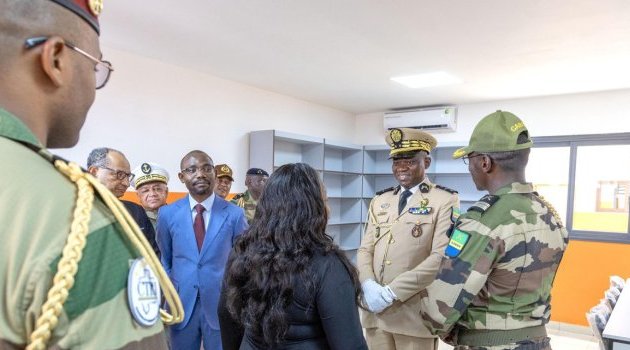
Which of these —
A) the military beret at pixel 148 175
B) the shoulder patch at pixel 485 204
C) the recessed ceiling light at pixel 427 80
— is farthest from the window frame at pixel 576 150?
the military beret at pixel 148 175

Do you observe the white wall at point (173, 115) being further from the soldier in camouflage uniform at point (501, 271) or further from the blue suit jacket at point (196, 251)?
the soldier in camouflage uniform at point (501, 271)

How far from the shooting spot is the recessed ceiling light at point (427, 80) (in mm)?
4109

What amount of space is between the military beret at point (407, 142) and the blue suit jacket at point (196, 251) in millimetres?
1030

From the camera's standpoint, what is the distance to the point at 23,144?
1.47ft

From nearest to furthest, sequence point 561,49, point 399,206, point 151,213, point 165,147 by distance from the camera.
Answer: point 399,206 < point 151,213 < point 561,49 < point 165,147

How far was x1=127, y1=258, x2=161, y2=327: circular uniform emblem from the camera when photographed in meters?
0.45

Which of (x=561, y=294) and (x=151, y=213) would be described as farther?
(x=561, y=294)

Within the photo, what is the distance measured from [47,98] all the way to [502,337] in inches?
52.8

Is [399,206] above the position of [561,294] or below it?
above

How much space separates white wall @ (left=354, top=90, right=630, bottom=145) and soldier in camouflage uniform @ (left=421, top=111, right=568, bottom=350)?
4168mm

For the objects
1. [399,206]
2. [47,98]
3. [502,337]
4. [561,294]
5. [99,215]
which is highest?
[47,98]

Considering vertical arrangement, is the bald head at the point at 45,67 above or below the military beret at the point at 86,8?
below

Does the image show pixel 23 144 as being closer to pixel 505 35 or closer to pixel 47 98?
pixel 47 98

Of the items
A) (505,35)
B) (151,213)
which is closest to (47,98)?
(151,213)
